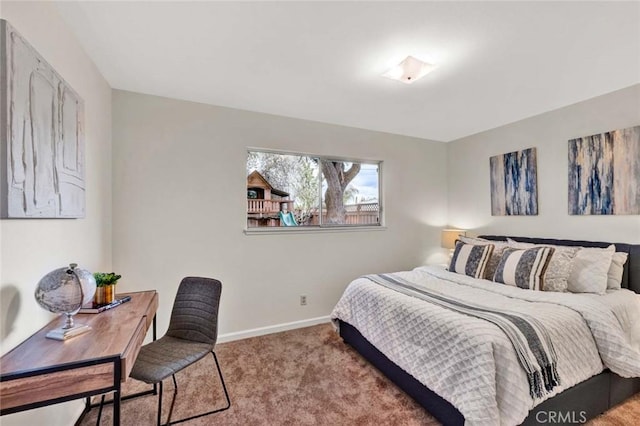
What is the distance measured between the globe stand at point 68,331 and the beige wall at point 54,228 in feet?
0.36

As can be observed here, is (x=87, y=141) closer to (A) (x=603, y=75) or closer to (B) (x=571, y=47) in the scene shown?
(B) (x=571, y=47)

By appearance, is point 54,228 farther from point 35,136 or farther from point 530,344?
point 530,344

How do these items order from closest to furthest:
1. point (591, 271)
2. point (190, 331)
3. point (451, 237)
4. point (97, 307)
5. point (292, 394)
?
point (97, 307) < point (190, 331) < point (292, 394) < point (591, 271) < point (451, 237)

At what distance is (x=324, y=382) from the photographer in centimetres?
221

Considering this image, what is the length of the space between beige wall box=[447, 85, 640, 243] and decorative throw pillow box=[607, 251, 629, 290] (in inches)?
11.8

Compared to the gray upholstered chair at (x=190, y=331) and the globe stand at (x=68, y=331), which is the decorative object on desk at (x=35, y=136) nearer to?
the globe stand at (x=68, y=331)

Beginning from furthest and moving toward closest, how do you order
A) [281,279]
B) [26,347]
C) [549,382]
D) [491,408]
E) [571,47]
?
1. [281,279]
2. [571,47]
3. [549,382]
4. [491,408]
5. [26,347]

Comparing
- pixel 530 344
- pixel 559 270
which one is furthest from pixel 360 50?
pixel 559 270

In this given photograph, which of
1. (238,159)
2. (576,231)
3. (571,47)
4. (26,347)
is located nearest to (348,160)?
(238,159)

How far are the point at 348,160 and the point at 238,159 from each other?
4.72 ft

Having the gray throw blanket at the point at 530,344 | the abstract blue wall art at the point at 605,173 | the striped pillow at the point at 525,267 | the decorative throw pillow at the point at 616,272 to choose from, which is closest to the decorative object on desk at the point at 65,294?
the gray throw blanket at the point at 530,344

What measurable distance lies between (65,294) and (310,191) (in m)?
2.60

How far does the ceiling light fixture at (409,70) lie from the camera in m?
2.12

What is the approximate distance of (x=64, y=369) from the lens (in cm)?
103
